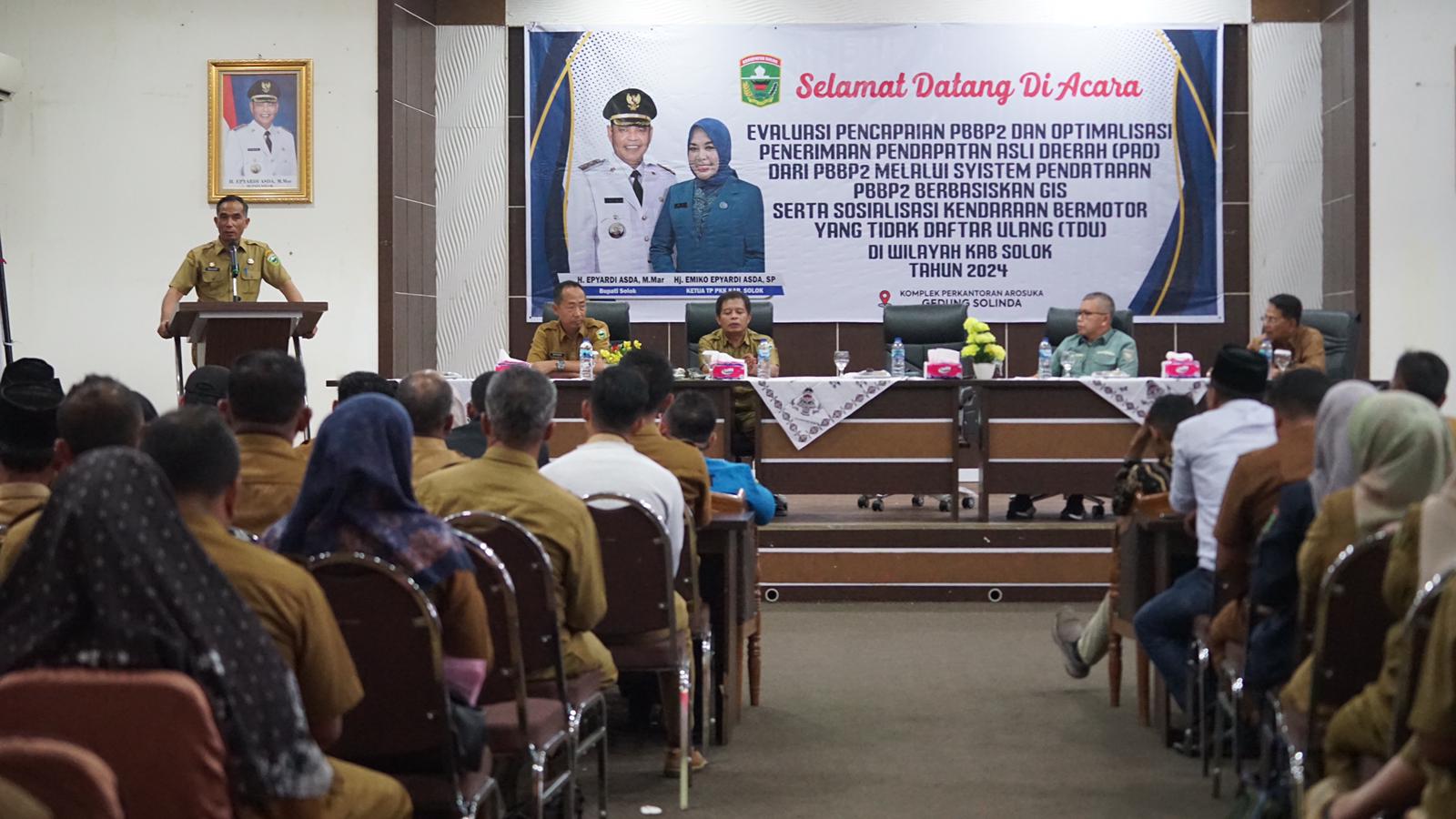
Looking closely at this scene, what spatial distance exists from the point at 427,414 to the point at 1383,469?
1.96 metres

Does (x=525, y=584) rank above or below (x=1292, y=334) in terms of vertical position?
below

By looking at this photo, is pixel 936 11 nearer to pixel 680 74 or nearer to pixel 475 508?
pixel 680 74

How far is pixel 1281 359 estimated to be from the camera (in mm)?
6652

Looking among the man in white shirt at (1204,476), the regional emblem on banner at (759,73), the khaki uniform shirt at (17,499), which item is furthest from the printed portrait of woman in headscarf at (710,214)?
the khaki uniform shirt at (17,499)

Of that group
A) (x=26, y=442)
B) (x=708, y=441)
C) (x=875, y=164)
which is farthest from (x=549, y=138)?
(x=26, y=442)

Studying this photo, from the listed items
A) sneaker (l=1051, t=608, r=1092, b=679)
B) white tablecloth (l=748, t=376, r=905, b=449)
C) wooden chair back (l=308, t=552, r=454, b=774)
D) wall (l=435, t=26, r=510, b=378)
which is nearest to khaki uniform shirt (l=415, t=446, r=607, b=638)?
wooden chair back (l=308, t=552, r=454, b=774)

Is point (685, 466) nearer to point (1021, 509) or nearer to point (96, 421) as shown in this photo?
point (96, 421)

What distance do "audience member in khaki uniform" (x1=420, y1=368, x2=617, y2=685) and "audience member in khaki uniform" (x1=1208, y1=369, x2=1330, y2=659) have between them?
1314mm

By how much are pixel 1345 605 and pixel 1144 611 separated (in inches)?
58.7

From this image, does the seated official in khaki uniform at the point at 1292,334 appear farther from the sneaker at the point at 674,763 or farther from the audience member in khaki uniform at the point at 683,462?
the sneaker at the point at 674,763

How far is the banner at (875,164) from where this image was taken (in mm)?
9281

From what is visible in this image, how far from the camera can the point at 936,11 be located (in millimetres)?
9359

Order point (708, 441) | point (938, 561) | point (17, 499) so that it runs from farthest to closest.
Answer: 1. point (938, 561)
2. point (708, 441)
3. point (17, 499)

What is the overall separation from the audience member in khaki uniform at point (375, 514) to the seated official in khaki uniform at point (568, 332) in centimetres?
521
